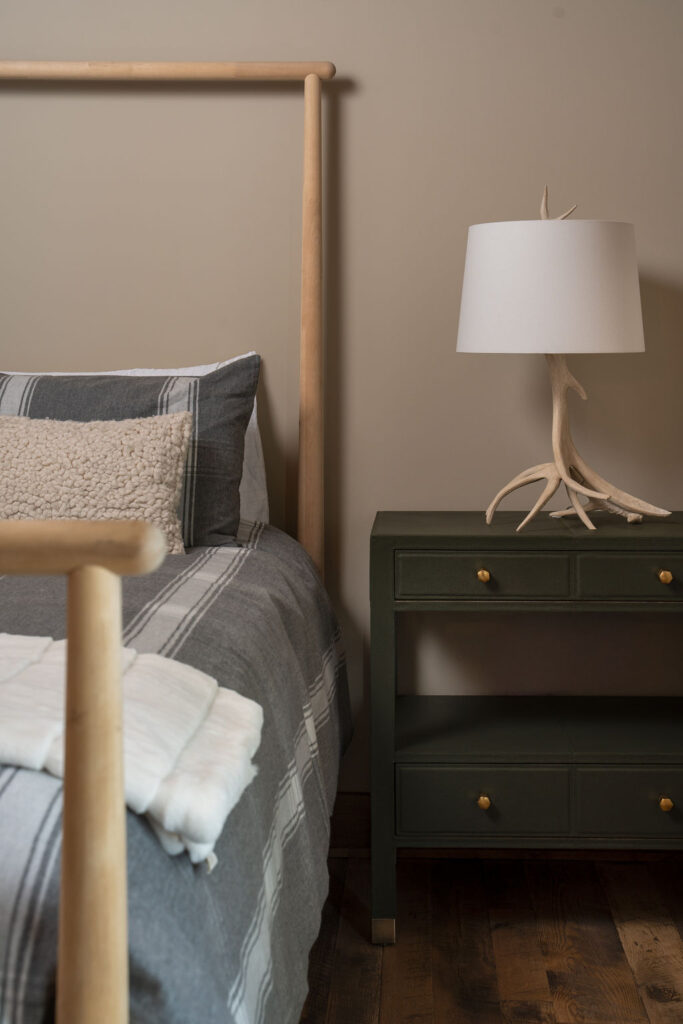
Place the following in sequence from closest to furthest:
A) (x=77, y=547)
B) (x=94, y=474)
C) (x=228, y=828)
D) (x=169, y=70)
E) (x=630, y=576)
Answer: (x=77, y=547) → (x=228, y=828) → (x=94, y=474) → (x=630, y=576) → (x=169, y=70)

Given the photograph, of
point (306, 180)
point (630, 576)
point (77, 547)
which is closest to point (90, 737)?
point (77, 547)

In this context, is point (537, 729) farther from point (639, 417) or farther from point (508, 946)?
point (639, 417)

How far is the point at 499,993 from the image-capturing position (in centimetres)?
173

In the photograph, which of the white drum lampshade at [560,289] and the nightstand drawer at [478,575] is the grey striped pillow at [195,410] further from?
the white drum lampshade at [560,289]

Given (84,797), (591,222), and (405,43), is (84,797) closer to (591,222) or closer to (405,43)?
(591,222)

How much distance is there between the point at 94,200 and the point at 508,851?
5.79ft

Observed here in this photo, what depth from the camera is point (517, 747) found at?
1930mm

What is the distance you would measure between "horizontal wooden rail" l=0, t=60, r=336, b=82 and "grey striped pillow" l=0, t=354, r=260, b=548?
65 centimetres

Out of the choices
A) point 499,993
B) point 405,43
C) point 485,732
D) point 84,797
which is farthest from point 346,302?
point 84,797

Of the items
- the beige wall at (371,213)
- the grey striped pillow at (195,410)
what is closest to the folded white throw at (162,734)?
the grey striped pillow at (195,410)

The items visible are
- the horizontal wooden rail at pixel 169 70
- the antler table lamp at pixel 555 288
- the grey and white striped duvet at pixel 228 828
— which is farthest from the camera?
the horizontal wooden rail at pixel 169 70

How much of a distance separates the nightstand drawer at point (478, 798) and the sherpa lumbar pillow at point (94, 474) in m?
0.67

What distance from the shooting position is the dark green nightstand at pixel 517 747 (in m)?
1.86

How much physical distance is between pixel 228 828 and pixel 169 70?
1.74 meters
